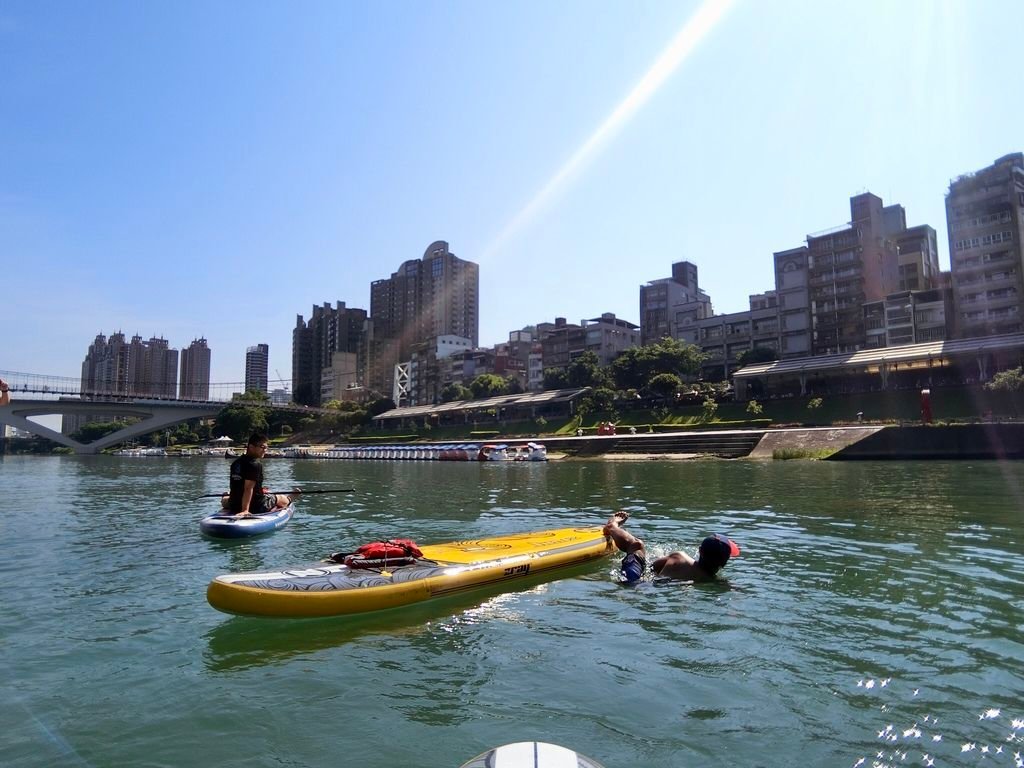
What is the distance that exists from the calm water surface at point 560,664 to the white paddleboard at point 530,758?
200cm

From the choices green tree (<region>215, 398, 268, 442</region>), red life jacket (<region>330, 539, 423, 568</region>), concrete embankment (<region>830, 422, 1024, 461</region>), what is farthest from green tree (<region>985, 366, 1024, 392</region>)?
green tree (<region>215, 398, 268, 442</region>)

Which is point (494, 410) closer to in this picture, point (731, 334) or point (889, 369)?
point (731, 334)

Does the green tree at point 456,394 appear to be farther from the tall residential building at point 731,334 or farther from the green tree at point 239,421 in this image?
the tall residential building at point 731,334

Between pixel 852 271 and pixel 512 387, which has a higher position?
pixel 852 271

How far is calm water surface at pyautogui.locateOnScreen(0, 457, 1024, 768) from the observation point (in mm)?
5223

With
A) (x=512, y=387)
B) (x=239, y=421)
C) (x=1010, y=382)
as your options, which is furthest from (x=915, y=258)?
(x=239, y=421)

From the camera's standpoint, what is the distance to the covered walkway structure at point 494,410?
86625 mm

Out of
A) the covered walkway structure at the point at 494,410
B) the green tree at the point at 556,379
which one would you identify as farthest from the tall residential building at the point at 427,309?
the green tree at the point at 556,379

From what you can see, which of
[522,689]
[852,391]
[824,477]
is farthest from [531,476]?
[852,391]

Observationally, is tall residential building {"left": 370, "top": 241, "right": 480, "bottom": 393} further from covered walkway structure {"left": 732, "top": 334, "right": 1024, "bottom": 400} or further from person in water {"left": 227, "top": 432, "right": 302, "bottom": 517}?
person in water {"left": 227, "top": 432, "right": 302, "bottom": 517}

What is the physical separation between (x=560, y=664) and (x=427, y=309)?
17620 centimetres

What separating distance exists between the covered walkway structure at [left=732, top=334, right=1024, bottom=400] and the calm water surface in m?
53.3

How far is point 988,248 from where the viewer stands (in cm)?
6675

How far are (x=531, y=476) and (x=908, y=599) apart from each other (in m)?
29.7
